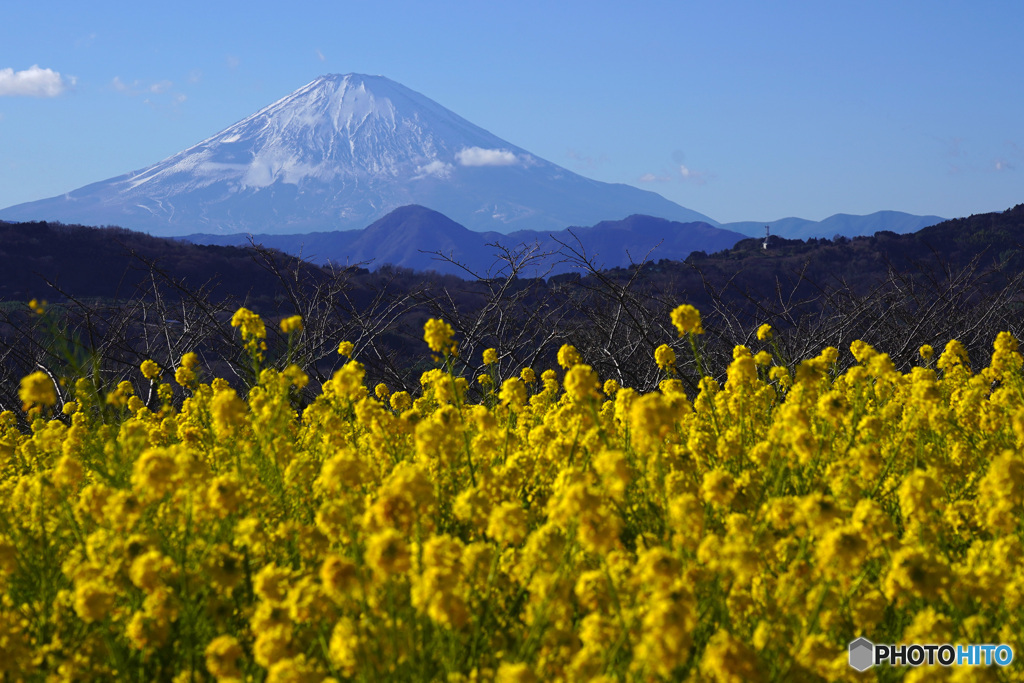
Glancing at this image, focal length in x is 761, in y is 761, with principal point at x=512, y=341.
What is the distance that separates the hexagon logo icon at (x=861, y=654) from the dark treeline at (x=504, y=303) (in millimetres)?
Result: 3773

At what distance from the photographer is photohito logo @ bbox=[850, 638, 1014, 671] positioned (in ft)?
8.41

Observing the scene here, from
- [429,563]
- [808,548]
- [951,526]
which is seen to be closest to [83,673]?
[429,563]

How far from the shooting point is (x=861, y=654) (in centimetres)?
263

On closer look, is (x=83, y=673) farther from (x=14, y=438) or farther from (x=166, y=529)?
(x=14, y=438)

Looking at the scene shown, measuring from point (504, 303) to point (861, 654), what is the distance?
32.3 ft

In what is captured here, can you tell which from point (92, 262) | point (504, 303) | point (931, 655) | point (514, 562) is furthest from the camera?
point (92, 262)

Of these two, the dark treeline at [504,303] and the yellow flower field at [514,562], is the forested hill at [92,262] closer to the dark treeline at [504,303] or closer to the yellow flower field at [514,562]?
the dark treeline at [504,303]

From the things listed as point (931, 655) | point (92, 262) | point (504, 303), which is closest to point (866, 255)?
point (504, 303)

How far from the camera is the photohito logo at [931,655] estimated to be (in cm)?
256

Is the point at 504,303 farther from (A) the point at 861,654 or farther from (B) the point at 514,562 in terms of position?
(A) the point at 861,654

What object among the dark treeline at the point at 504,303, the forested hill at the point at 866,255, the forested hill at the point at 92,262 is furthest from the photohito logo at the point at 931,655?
the forested hill at the point at 92,262

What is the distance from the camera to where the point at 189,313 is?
1111 cm

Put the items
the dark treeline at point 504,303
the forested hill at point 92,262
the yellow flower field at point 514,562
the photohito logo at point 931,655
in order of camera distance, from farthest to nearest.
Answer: the forested hill at point 92,262 → the dark treeline at point 504,303 → the photohito logo at point 931,655 → the yellow flower field at point 514,562

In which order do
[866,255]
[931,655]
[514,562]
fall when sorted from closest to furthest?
[931,655] → [514,562] → [866,255]
